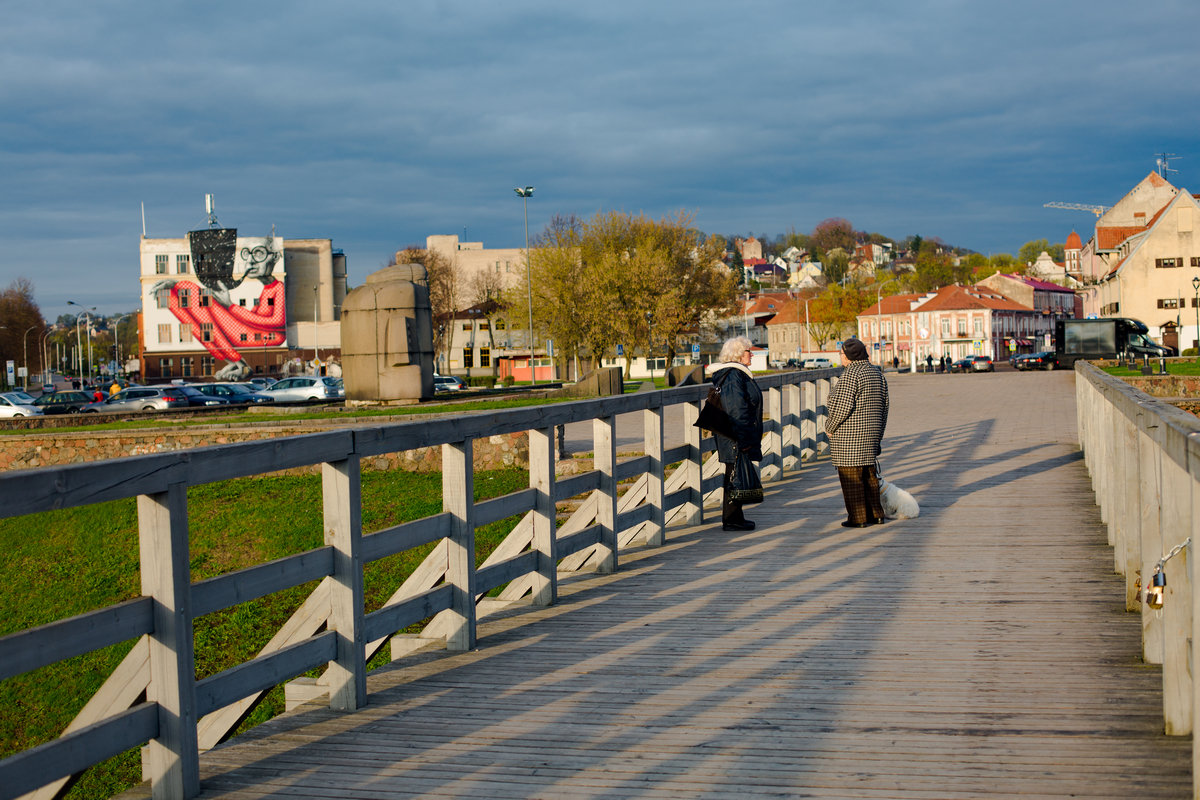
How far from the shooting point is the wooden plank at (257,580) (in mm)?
4070

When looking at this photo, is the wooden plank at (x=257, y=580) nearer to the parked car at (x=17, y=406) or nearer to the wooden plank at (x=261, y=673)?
the wooden plank at (x=261, y=673)

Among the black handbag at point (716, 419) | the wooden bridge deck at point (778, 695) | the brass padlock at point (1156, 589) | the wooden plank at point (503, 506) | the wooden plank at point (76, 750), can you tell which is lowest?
the wooden bridge deck at point (778, 695)

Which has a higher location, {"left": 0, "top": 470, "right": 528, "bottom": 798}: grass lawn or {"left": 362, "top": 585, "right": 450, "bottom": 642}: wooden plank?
{"left": 362, "top": 585, "right": 450, "bottom": 642}: wooden plank

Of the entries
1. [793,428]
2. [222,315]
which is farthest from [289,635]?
[222,315]

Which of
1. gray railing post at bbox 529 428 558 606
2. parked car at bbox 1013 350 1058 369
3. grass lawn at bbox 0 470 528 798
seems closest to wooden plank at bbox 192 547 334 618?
gray railing post at bbox 529 428 558 606

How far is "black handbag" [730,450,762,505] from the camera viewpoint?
9602 mm

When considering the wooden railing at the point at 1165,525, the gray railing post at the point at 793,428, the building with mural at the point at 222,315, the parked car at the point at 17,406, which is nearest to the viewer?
the wooden railing at the point at 1165,525

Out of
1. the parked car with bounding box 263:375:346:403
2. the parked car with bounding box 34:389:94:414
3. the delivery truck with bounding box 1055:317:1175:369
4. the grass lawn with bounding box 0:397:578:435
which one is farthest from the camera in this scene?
the delivery truck with bounding box 1055:317:1175:369

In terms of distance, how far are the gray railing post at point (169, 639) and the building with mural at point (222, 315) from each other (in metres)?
101

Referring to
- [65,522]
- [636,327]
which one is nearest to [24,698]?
[65,522]

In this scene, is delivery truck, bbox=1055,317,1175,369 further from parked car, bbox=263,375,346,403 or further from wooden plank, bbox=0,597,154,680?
wooden plank, bbox=0,597,154,680

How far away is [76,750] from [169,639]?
512mm

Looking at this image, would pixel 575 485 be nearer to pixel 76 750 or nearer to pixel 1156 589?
pixel 1156 589

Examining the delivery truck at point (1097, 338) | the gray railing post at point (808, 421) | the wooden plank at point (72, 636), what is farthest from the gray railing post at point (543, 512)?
the delivery truck at point (1097, 338)
